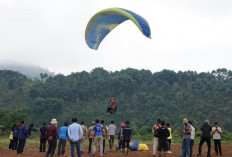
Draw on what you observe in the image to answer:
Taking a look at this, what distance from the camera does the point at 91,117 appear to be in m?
71.4

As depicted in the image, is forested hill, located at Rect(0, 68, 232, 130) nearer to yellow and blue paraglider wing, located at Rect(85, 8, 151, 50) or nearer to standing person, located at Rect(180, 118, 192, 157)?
yellow and blue paraglider wing, located at Rect(85, 8, 151, 50)

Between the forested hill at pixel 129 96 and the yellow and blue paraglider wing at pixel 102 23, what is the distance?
154 feet

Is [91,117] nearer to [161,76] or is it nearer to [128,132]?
[161,76]

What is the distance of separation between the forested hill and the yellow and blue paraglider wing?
46977mm

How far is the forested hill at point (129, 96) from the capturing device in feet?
228

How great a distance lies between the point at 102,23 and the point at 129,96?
A: 2551 inches

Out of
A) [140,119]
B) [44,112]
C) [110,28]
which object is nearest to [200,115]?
[140,119]

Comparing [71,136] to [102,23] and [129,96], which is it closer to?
[102,23]

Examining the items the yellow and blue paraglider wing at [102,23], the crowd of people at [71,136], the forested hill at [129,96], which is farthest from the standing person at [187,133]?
the forested hill at [129,96]

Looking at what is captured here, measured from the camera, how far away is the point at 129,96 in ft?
267

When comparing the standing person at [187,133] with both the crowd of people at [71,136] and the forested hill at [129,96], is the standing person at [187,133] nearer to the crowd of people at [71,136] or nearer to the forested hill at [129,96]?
the crowd of people at [71,136]

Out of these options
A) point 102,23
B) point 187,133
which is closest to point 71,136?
point 187,133

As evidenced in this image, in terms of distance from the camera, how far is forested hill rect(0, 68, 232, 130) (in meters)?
69.6

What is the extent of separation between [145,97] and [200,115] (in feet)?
48.3
